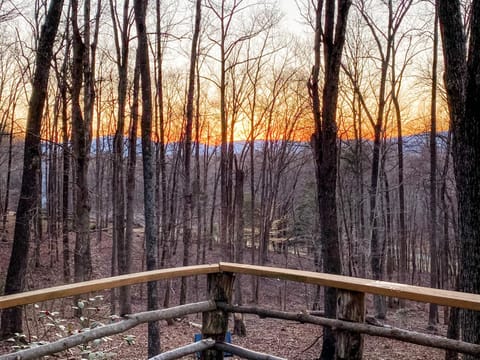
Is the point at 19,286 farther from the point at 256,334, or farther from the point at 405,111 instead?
the point at 405,111

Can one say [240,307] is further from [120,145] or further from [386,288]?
[120,145]

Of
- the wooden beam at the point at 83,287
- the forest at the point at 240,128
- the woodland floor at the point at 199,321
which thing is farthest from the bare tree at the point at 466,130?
the woodland floor at the point at 199,321

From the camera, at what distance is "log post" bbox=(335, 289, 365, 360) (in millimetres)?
1920

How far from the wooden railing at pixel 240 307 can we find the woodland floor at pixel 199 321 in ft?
3.35

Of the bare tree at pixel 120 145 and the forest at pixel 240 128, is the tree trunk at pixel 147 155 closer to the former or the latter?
the forest at pixel 240 128

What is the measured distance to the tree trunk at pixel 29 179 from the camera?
20.0ft

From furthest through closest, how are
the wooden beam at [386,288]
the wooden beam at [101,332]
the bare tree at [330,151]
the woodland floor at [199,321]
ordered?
the woodland floor at [199,321]
the bare tree at [330,151]
the wooden beam at [101,332]
the wooden beam at [386,288]

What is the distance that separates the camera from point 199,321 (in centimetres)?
1140

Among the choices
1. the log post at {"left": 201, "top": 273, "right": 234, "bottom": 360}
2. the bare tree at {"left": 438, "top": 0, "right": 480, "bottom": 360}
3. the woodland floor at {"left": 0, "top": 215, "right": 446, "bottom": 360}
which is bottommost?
the woodland floor at {"left": 0, "top": 215, "right": 446, "bottom": 360}

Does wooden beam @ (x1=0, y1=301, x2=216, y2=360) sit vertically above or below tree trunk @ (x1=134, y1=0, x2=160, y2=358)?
below

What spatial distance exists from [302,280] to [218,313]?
72cm

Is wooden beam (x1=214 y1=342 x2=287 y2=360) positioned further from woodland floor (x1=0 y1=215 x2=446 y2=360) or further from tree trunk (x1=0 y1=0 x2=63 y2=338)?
tree trunk (x1=0 y1=0 x2=63 y2=338)

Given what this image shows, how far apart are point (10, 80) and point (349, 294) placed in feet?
58.9

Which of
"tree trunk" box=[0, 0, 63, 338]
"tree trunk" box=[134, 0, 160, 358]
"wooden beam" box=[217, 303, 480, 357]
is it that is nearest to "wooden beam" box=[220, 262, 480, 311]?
"wooden beam" box=[217, 303, 480, 357]
